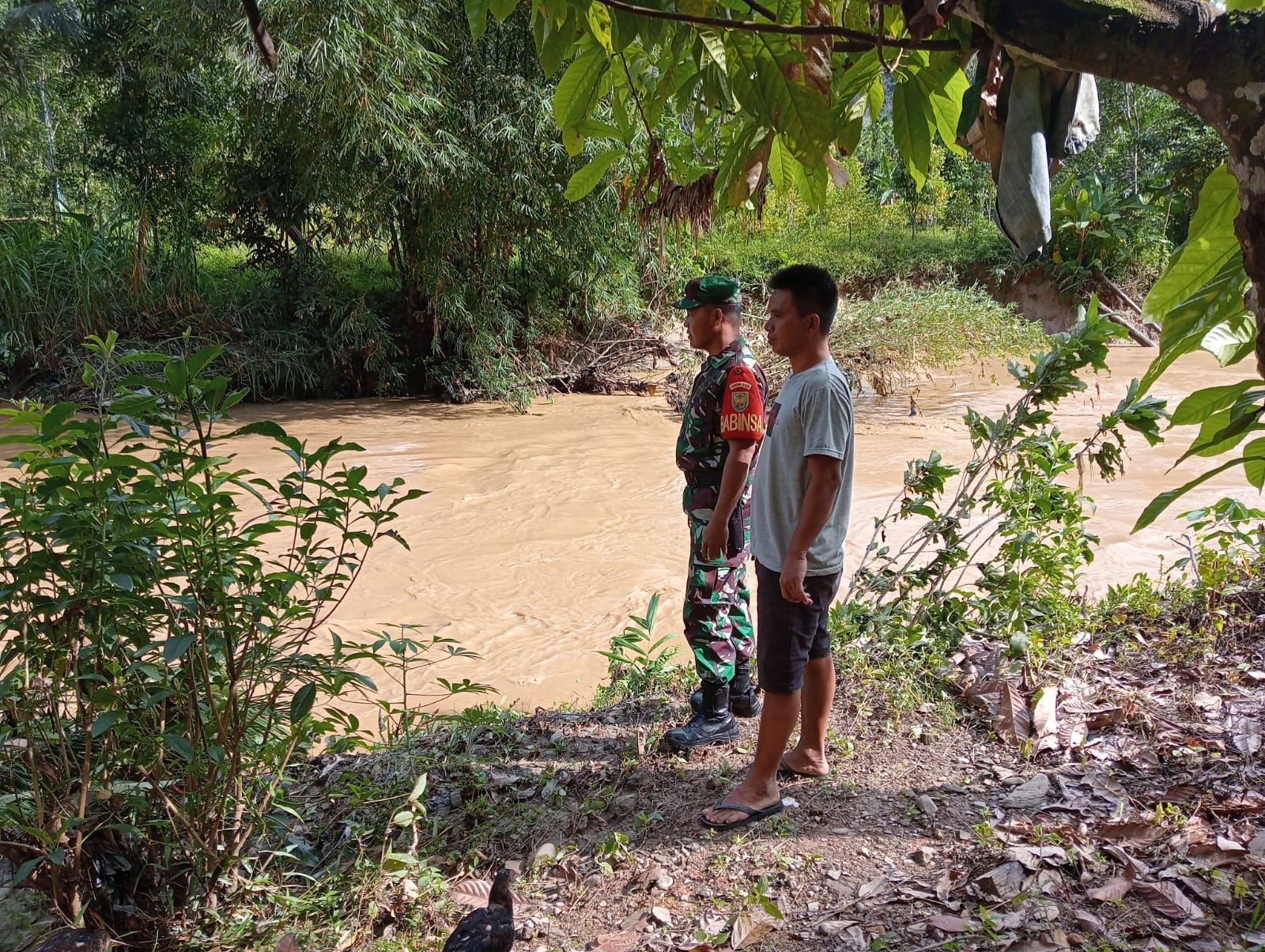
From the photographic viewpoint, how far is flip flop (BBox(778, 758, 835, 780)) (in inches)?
102

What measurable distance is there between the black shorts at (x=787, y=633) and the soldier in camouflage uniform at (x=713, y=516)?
50 centimetres

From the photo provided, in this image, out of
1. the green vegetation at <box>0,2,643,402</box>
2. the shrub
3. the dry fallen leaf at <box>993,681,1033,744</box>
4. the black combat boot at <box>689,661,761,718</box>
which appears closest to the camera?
the dry fallen leaf at <box>993,681,1033,744</box>

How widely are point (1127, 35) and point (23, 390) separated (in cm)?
1258

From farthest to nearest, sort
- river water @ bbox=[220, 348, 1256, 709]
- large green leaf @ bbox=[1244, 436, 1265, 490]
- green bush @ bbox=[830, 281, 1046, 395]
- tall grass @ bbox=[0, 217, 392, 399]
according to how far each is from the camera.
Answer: green bush @ bbox=[830, 281, 1046, 395]
tall grass @ bbox=[0, 217, 392, 399]
river water @ bbox=[220, 348, 1256, 709]
large green leaf @ bbox=[1244, 436, 1265, 490]

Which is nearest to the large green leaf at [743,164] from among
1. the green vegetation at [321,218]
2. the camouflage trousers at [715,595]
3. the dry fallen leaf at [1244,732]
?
the camouflage trousers at [715,595]

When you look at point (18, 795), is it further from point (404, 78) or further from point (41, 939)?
point (404, 78)

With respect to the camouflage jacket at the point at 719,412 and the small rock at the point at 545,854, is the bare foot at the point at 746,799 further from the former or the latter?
Answer: the camouflage jacket at the point at 719,412

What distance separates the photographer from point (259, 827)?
2.20 meters

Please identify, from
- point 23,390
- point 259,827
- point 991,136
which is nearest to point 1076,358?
point 991,136

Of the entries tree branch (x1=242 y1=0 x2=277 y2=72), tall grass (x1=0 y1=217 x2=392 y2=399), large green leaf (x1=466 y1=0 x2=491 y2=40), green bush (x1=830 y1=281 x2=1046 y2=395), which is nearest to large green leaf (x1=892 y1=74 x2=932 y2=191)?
large green leaf (x1=466 y1=0 x2=491 y2=40)

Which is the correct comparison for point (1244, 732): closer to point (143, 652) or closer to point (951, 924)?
point (951, 924)

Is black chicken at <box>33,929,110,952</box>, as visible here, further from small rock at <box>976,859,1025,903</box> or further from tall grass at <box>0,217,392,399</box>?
tall grass at <box>0,217,392,399</box>

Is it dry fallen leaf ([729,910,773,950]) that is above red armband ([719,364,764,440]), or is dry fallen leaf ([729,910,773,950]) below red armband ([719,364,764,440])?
below

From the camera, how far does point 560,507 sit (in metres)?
7.77
